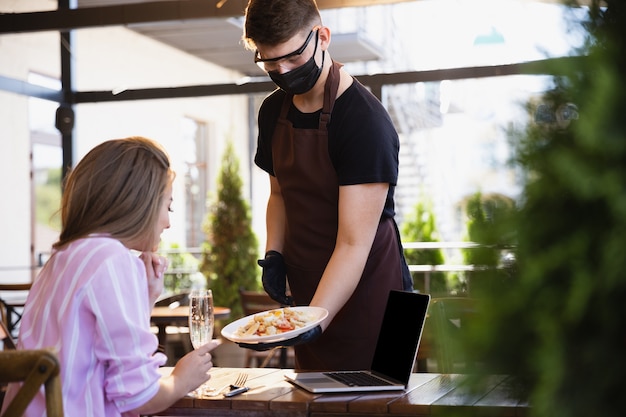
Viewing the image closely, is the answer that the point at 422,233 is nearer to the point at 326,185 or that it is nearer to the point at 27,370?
the point at 326,185

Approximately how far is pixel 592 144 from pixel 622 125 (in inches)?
1.0

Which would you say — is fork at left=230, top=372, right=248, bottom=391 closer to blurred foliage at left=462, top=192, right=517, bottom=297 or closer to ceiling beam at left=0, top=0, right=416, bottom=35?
blurred foliage at left=462, top=192, right=517, bottom=297

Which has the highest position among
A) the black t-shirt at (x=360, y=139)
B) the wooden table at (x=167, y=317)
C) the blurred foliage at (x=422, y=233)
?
the black t-shirt at (x=360, y=139)

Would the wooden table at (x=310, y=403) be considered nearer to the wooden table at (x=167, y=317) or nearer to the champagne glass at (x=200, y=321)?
the champagne glass at (x=200, y=321)

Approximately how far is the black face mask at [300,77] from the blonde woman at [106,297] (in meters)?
0.56

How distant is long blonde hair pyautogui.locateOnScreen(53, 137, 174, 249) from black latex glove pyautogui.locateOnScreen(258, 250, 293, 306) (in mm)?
634

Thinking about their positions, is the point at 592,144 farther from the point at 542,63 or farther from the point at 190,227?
the point at 190,227

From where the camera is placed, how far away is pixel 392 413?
1528 mm

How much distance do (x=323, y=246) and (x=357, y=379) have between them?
1.53 feet

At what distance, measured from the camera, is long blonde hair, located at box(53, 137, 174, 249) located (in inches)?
60.8

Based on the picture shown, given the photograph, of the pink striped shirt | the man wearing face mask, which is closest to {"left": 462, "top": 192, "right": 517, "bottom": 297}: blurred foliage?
the pink striped shirt

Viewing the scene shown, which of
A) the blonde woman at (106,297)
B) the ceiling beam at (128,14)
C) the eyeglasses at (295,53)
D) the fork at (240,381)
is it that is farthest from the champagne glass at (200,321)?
the ceiling beam at (128,14)

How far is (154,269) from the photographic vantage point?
1.71 m

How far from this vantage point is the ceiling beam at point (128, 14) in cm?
599
